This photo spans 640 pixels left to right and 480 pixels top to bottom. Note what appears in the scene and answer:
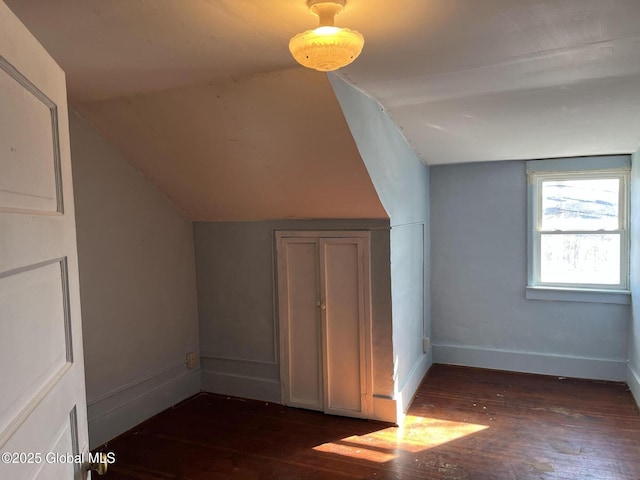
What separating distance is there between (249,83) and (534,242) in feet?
10.0

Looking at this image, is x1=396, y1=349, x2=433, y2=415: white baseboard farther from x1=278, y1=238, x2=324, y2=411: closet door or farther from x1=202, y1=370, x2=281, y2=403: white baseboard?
x1=202, y1=370, x2=281, y2=403: white baseboard

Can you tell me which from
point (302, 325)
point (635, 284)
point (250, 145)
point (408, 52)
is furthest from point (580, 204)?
point (250, 145)

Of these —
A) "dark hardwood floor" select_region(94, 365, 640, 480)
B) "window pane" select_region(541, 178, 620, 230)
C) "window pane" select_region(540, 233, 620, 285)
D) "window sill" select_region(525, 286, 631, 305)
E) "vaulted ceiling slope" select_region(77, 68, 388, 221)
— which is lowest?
"dark hardwood floor" select_region(94, 365, 640, 480)

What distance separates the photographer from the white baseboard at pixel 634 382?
3.37 m

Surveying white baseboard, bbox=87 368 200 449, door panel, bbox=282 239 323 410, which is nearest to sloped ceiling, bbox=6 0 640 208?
door panel, bbox=282 239 323 410

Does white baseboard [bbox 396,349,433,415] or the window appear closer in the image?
white baseboard [bbox 396,349,433,415]

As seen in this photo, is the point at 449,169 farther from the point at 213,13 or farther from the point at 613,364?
the point at 213,13

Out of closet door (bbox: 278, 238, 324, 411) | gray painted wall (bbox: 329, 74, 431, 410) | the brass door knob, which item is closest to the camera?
the brass door knob

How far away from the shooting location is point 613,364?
381 cm

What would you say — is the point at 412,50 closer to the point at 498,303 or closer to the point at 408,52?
the point at 408,52

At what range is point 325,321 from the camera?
10.8 feet

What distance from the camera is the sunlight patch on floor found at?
276 centimetres

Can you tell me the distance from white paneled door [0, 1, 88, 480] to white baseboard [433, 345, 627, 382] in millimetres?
3724

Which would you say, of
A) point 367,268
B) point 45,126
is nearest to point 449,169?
point 367,268
